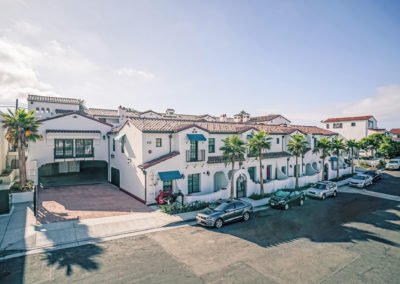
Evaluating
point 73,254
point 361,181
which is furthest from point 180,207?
point 361,181

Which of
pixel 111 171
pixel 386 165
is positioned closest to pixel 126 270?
pixel 111 171

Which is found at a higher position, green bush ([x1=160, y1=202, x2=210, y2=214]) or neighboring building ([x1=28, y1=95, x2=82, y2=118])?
neighboring building ([x1=28, y1=95, x2=82, y2=118])

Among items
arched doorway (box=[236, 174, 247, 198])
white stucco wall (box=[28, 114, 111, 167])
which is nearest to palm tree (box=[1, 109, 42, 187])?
white stucco wall (box=[28, 114, 111, 167])

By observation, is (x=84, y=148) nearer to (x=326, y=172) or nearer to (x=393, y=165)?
(x=326, y=172)

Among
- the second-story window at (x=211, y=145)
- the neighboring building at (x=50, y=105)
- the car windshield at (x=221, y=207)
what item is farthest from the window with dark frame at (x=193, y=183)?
the neighboring building at (x=50, y=105)

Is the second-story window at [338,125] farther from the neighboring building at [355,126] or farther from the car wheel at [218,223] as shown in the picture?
the car wheel at [218,223]

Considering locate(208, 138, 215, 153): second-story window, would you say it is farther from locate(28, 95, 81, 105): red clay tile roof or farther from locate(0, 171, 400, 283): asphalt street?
locate(28, 95, 81, 105): red clay tile roof

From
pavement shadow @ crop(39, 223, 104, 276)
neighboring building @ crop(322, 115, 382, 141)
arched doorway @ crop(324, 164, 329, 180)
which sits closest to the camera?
pavement shadow @ crop(39, 223, 104, 276)
